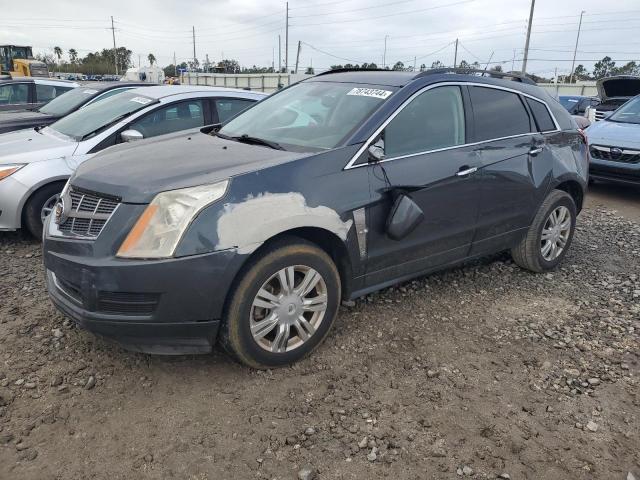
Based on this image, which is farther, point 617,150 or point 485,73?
point 617,150

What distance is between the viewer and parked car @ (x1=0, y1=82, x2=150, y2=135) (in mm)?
6945

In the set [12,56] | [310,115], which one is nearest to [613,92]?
[310,115]

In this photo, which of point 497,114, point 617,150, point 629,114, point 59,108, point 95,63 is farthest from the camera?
point 95,63

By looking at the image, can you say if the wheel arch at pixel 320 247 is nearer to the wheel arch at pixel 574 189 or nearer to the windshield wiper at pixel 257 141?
the windshield wiper at pixel 257 141

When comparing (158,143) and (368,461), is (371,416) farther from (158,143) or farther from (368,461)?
(158,143)

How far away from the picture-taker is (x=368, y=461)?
240 cm

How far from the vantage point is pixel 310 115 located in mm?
3709

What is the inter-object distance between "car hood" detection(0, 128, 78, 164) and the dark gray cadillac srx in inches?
73.8

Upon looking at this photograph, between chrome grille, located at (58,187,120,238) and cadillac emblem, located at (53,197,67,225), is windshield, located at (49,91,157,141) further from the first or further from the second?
chrome grille, located at (58,187,120,238)

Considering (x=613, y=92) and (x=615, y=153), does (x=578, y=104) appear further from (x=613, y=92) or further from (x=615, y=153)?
(x=615, y=153)

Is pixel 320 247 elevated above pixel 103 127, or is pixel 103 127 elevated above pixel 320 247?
pixel 103 127

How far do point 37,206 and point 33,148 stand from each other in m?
0.63

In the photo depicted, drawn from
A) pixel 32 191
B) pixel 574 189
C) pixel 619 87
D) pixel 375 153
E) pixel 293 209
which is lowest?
pixel 32 191

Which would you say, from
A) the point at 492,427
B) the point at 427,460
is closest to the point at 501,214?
the point at 492,427
